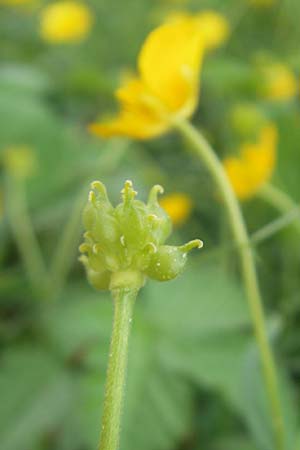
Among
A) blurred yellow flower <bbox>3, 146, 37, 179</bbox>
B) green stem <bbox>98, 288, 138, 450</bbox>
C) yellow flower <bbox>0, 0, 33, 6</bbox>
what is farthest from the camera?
yellow flower <bbox>0, 0, 33, 6</bbox>

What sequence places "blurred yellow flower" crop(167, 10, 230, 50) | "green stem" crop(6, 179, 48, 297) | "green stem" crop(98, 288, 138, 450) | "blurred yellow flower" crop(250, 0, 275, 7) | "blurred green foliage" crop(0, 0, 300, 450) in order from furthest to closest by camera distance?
1. "blurred yellow flower" crop(250, 0, 275, 7)
2. "blurred yellow flower" crop(167, 10, 230, 50)
3. "green stem" crop(6, 179, 48, 297)
4. "blurred green foliage" crop(0, 0, 300, 450)
5. "green stem" crop(98, 288, 138, 450)

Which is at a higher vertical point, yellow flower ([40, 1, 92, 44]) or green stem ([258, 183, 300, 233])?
yellow flower ([40, 1, 92, 44])

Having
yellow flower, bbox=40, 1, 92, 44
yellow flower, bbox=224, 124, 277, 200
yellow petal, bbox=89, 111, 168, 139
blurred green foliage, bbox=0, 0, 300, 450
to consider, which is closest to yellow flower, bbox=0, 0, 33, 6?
yellow flower, bbox=40, 1, 92, 44

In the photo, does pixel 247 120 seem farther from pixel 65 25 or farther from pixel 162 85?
pixel 65 25

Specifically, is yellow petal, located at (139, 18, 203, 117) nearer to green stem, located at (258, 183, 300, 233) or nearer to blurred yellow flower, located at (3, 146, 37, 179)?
green stem, located at (258, 183, 300, 233)

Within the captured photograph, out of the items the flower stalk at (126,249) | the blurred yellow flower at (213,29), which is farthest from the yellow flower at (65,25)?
the flower stalk at (126,249)

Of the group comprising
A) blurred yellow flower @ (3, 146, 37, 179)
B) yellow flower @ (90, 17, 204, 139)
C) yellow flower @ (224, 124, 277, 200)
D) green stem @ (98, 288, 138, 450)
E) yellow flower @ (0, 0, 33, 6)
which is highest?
yellow flower @ (0, 0, 33, 6)

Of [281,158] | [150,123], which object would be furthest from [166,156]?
[150,123]
